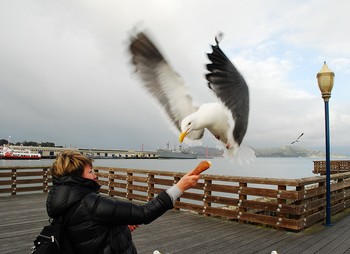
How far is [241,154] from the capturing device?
1498 mm

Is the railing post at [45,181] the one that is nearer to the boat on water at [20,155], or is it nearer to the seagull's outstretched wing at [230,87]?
the seagull's outstretched wing at [230,87]

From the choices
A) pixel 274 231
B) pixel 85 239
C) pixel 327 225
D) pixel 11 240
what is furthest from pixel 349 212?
pixel 85 239

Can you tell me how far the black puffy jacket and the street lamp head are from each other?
520cm

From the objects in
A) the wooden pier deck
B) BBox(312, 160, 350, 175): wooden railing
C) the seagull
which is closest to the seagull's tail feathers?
the seagull

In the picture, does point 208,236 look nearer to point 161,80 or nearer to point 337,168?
point 161,80

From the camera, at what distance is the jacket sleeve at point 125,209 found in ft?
4.95

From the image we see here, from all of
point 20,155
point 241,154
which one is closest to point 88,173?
point 241,154

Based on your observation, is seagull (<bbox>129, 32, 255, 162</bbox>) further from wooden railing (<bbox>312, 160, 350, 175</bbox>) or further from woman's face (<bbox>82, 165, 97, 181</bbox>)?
wooden railing (<bbox>312, 160, 350, 175</bbox>)

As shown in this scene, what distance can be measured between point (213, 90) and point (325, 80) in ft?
17.3

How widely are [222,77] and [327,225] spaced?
5.71m

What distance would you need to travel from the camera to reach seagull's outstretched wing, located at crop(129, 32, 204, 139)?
1.33m

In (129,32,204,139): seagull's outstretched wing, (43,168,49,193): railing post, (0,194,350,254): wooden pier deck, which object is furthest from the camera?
(43,168,49,193): railing post

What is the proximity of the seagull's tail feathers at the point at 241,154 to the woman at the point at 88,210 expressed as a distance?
386 millimetres

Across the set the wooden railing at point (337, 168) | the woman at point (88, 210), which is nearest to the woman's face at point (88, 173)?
the woman at point (88, 210)
